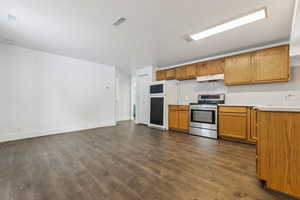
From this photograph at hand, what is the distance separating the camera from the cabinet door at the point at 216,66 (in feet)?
12.5

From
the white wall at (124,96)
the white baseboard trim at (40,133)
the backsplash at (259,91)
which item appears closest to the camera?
the backsplash at (259,91)

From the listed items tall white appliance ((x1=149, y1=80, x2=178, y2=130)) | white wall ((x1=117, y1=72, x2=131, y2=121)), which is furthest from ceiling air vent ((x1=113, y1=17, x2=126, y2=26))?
white wall ((x1=117, y1=72, x2=131, y2=121))

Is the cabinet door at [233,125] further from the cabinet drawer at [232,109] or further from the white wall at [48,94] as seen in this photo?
the white wall at [48,94]

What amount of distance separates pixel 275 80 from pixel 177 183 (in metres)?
3.33

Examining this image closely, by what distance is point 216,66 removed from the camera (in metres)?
3.89

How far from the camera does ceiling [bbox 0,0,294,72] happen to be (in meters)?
1.99

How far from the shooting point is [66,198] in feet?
4.56

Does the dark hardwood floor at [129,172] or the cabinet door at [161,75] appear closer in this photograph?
the dark hardwood floor at [129,172]

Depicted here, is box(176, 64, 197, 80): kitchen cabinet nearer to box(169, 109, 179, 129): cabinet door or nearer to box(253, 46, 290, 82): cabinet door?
box(169, 109, 179, 129): cabinet door

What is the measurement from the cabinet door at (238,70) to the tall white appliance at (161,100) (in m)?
1.85

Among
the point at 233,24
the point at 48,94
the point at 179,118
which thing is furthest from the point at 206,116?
the point at 48,94

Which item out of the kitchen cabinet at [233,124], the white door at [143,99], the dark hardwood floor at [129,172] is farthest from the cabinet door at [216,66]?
the white door at [143,99]

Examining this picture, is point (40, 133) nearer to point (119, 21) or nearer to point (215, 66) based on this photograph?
point (119, 21)

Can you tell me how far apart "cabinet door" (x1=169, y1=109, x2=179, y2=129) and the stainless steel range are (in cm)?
57
